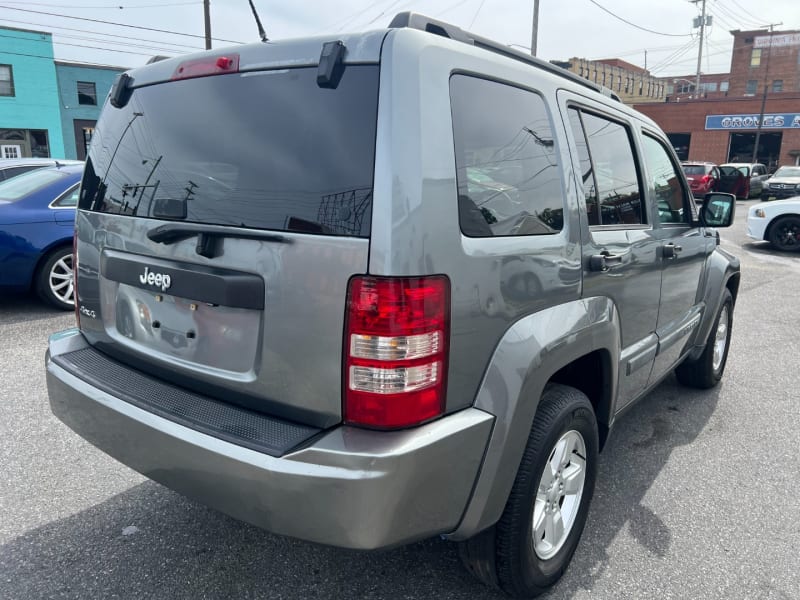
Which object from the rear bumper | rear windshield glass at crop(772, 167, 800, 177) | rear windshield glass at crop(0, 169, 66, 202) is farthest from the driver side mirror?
rear windshield glass at crop(772, 167, 800, 177)

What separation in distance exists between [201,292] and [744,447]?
11.1ft

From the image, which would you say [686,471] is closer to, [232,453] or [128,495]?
[232,453]

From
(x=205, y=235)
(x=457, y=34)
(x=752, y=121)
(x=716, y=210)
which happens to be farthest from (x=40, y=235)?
(x=752, y=121)

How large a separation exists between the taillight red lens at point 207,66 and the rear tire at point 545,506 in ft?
5.27

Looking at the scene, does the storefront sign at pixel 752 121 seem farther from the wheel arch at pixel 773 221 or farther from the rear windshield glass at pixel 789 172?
the wheel arch at pixel 773 221

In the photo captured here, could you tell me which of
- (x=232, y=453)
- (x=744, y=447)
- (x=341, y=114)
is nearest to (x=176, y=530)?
(x=232, y=453)

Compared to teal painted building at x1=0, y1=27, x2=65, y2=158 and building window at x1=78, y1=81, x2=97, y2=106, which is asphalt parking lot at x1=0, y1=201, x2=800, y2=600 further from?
building window at x1=78, y1=81, x2=97, y2=106

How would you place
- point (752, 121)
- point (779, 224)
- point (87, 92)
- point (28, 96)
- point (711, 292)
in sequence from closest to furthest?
1. point (711, 292)
2. point (779, 224)
3. point (28, 96)
4. point (87, 92)
5. point (752, 121)

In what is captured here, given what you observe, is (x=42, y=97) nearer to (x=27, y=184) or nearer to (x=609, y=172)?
(x=27, y=184)

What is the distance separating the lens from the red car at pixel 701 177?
79.4 feet

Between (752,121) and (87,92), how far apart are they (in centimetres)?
4526

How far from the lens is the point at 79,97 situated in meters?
36.1

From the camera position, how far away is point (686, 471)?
337cm

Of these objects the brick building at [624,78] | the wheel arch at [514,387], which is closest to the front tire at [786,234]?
the wheel arch at [514,387]
